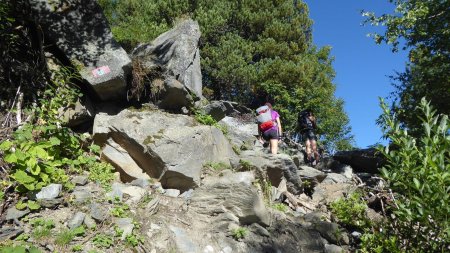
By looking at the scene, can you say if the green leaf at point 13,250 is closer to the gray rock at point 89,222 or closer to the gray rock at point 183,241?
the gray rock at point 89,222

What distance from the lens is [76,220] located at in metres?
4.57

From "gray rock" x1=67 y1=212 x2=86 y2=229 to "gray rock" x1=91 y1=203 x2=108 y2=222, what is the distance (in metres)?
0.13

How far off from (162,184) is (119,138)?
1.29 meters

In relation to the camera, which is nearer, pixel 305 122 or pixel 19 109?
pixel 19 109

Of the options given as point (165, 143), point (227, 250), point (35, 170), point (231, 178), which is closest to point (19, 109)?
point (35, 170)

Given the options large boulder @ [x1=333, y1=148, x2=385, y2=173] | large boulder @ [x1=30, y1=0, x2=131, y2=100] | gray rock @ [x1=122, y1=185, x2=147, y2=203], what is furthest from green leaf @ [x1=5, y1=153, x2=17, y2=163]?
Result: large boulder @ [x1=333, y1=148, x2=385, y2=173]

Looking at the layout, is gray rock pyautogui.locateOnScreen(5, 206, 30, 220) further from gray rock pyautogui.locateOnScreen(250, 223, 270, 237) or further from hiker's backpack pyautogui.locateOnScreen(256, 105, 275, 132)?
hiker's backpack pyautogui.locateOnScreen(256, 105, 275, 132)

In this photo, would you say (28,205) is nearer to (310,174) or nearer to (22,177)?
(22,177)

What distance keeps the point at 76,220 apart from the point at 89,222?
0.53 feet

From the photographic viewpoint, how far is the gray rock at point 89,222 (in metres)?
4.58

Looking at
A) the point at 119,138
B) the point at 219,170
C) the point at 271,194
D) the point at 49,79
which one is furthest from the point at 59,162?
the point at 271,194

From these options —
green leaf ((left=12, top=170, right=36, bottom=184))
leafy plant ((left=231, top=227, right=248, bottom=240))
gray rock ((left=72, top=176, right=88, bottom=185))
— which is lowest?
green leaf ((left=12, top=170, right=36, bottom=184))

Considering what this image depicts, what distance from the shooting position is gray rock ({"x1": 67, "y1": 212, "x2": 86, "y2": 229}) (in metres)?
4.49

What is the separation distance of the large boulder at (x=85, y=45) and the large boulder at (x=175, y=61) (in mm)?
748
